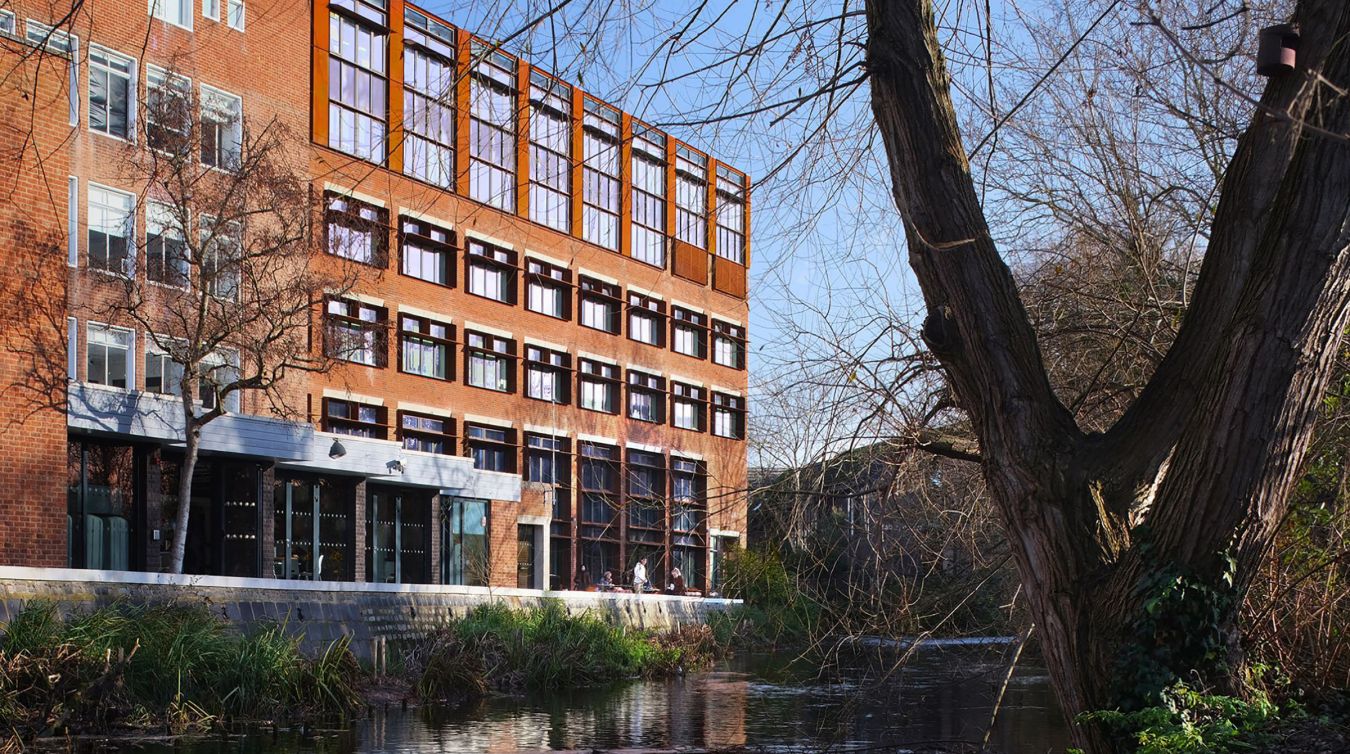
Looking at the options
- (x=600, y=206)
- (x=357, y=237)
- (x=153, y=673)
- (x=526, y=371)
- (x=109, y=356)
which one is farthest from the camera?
(x=600, y=206)

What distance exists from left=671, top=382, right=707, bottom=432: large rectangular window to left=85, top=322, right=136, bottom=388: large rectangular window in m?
29.3

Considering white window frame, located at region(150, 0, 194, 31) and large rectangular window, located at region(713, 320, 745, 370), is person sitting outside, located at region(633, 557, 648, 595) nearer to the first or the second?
large rectangular window, located at region(713, 320, 745, 370)

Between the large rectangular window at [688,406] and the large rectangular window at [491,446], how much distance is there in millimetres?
11372

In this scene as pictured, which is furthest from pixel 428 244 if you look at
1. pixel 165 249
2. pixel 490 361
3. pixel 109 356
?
pixel 109 356

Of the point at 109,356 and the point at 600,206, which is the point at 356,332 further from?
the point at 600,206

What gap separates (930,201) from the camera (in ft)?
21.7

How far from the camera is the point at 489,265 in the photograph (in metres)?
47.1

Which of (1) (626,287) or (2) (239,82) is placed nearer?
(2) (239,82)

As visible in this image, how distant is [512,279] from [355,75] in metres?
9.69

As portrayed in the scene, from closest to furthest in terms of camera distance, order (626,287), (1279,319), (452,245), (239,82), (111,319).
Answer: (1279,319), (111,319), (239,82), (452,245), (626,287)

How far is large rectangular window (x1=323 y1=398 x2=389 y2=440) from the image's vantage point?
4044 cm

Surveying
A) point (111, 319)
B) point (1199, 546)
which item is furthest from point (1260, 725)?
point (111, 319)

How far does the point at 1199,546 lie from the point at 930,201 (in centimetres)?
195

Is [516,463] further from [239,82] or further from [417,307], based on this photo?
[239,82]
